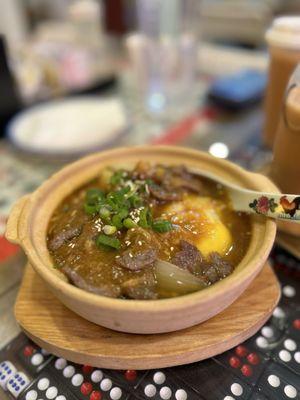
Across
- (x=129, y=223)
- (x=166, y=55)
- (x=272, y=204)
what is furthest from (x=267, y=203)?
(x=166, y=55)

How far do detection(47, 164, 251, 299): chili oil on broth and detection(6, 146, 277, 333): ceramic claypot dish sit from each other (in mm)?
39

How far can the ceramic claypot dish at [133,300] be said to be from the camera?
0.91 metres

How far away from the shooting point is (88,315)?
101 cm

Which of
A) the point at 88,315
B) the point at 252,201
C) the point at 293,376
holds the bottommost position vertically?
the point at 293,376

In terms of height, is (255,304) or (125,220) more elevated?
(125,220)

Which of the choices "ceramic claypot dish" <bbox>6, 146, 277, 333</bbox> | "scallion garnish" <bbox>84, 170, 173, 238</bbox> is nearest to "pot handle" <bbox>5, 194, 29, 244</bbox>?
"ceramic claypot dish" <bbox>6, 146, 277, 333</bbox>

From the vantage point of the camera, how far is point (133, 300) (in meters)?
0.95

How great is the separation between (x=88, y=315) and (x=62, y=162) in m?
1.31

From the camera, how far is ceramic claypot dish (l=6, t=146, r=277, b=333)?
2.98ft

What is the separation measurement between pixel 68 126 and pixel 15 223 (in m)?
1.33

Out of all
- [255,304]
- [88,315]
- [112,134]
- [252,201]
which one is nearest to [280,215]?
[252,201]

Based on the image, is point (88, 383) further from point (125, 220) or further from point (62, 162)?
point (62, 162)

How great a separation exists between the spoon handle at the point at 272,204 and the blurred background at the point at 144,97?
2.24 ft

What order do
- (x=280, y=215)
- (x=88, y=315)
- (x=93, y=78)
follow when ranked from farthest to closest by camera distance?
(x=93, y=78), (x=280, y=215), (x=88, y=315)
